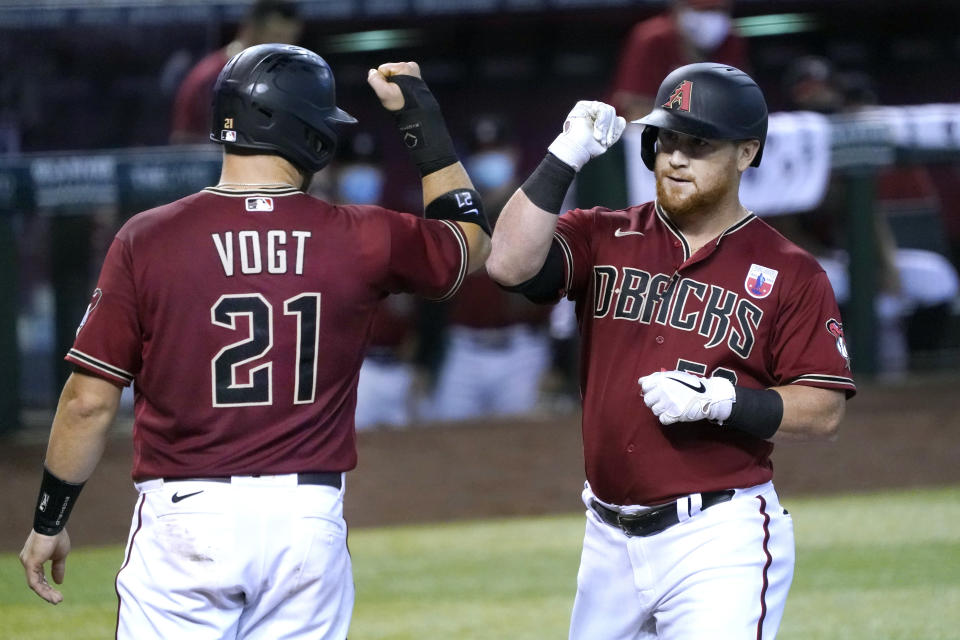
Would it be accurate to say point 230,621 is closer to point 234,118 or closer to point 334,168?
point 234,118

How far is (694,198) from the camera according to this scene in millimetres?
3516

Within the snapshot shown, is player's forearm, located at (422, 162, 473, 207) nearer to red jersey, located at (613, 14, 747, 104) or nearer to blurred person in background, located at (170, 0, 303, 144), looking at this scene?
blurred person in background, located at (170, 0, 303, 144)

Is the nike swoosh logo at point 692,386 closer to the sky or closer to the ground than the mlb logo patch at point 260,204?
closer to the ground

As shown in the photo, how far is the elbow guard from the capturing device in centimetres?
330

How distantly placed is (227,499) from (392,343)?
5.95m

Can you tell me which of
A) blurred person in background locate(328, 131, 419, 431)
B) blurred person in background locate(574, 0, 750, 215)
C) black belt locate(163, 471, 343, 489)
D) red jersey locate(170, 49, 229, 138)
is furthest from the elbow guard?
blurred person in background locate(328, 131, 419, 431)

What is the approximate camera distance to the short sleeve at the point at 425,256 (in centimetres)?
312

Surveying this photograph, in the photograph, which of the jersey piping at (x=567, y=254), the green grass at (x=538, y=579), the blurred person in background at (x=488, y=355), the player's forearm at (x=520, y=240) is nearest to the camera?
the player's forearm at (x=520, y=240)

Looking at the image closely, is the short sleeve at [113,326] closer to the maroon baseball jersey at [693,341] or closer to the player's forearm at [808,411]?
the maroon baseball jersey at [693,341]

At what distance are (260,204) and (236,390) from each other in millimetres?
398

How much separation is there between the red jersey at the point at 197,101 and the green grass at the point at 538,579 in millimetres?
2531

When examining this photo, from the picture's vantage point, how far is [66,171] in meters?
8.05

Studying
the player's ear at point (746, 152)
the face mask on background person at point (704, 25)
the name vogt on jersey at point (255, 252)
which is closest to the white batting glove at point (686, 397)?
the player's ear at point (746, 152)

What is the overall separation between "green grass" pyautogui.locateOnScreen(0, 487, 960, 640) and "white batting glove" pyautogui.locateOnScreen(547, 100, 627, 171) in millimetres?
2429
